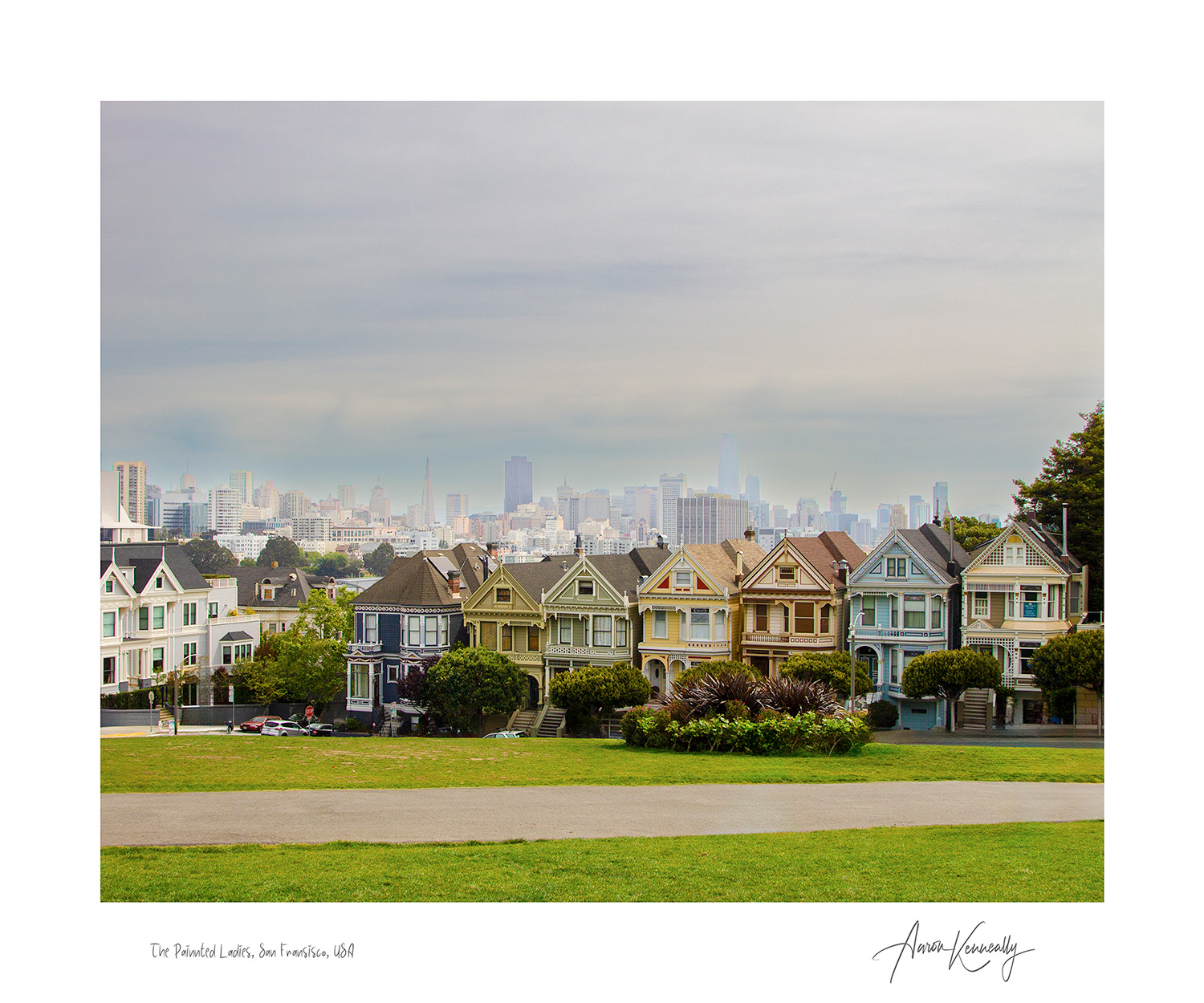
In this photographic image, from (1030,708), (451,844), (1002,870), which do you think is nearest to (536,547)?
(1030,708)

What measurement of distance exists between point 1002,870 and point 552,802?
4.43 m

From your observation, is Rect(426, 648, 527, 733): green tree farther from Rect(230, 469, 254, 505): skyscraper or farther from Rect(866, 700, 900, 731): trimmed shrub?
Rect(866, 700, 900, 731): trimmed shrub

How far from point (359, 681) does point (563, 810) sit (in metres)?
11.2

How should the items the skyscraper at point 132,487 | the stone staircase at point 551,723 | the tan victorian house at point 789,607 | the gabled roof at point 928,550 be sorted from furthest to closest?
the gabled roof at point 928,550, the tan victorian house at point 789,607, the stone staircase at point 551,723, the skyscraper at point 132,487

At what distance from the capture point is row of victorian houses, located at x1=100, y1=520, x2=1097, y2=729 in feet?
61.3

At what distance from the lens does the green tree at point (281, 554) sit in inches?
808

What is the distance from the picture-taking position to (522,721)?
61.5ft

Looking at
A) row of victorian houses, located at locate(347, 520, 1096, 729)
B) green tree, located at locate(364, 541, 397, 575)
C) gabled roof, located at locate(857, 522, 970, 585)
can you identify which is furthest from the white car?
gabled roof, located at locate(857, 522, 970, 585)

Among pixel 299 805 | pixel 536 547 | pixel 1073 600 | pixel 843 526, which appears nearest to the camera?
pixel 299 805

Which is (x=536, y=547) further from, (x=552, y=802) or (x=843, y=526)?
(x=552, y=802)

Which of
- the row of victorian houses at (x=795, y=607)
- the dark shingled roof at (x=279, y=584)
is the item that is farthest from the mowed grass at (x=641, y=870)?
the dark shingled roof at (x=279, y=584)

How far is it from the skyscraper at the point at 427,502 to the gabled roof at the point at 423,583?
269 cm
